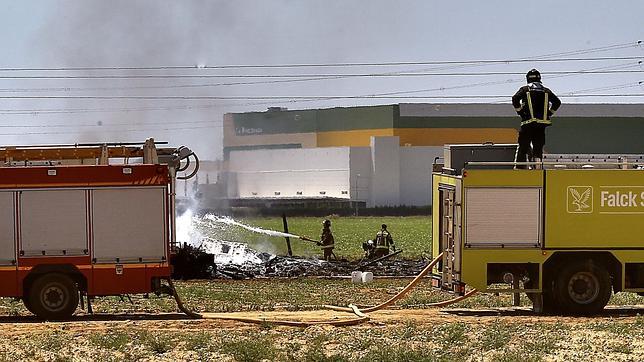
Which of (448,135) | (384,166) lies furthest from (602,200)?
(448,135)

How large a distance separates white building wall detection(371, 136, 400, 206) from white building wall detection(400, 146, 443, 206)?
682mm

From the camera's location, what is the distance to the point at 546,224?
898 inches

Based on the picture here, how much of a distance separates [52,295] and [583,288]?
9.39 metres

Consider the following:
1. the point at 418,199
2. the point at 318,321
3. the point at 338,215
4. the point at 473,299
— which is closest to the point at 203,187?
the point at 338,215

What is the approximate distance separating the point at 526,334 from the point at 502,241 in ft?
10.4

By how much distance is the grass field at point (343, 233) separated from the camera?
54.4m

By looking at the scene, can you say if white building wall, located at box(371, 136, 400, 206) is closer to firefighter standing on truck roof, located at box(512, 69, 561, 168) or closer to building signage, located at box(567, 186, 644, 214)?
firefighter standing on truck roof, located at box(512, 69, 561, 168)

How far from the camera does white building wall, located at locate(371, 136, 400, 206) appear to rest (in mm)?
100625

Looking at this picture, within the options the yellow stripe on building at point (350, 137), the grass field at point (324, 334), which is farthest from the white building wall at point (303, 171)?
the grass field at point (324, 334)

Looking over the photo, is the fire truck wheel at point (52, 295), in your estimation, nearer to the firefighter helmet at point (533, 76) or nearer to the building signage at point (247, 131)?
the firefighter helmet at point (533, 76)

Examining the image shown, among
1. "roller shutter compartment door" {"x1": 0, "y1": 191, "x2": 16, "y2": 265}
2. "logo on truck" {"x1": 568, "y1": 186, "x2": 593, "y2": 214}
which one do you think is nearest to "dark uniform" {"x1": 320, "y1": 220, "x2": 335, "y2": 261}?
"roller shutter compartment door" {"x1": 0, "y1": 191, "x2": 16, "y2": 265}

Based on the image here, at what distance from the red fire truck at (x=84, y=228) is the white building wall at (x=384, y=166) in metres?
77.0

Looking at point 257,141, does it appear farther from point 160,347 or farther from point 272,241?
point 160,347

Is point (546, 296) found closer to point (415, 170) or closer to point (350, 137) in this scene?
point (415, 170)
